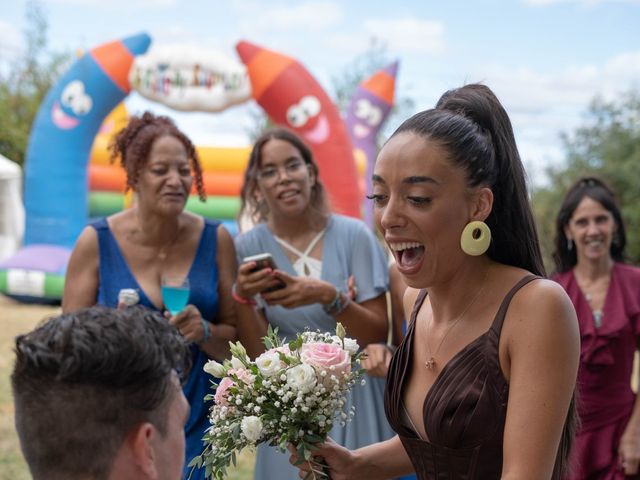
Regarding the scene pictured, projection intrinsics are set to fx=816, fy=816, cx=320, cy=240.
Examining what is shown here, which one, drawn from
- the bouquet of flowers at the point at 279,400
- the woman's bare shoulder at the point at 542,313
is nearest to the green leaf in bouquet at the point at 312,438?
the bouquet of flowers at the point at 279,400

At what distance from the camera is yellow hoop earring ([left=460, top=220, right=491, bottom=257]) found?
2006 millimetres

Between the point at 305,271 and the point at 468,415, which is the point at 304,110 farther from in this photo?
the point at 468,415

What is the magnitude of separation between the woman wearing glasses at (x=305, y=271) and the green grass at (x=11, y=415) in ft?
2.31

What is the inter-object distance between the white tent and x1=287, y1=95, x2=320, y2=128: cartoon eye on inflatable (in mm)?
8448

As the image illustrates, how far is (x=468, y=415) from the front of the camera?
6.56 feet

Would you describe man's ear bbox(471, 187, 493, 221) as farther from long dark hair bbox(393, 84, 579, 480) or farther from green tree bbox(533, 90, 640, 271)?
green tree bbox(533, 90, 640, 271)

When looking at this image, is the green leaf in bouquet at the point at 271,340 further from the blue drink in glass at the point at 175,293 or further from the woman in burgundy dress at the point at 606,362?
the woman in burgundy dress at the point at 606,362

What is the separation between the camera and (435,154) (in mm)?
1997

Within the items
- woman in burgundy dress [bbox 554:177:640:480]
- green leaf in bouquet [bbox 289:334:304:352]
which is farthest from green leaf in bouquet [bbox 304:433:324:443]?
woman in burgundy dress [bbox 554:177:640:480]

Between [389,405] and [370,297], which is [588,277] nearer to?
[370,297]

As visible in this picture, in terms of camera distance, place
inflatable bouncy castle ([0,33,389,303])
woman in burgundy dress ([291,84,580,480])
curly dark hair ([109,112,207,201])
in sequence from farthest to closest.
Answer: inflatable bouncy castle ([0,33,389,303])
curly dark hair ([109,112,207,201])
woman in burgundy dress ([291,84,580,480])

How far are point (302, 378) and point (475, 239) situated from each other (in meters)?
0.55

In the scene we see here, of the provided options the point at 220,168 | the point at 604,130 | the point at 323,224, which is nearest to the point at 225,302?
the point at 323,224

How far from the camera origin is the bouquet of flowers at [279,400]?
2.06 meters
